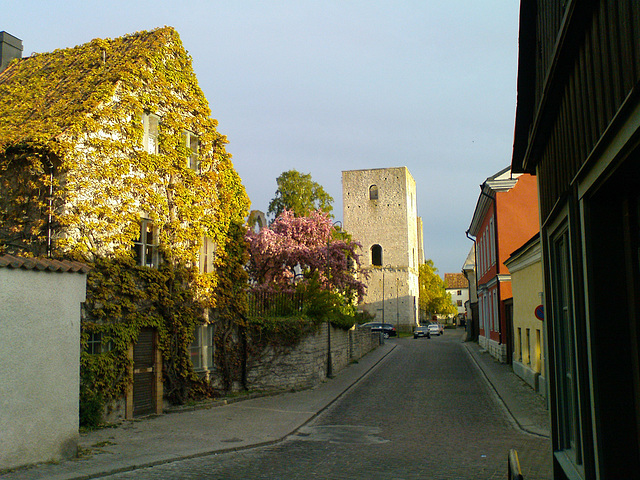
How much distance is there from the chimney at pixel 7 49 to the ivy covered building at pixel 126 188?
0.28 m

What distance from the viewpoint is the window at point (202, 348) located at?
1589 centimetres

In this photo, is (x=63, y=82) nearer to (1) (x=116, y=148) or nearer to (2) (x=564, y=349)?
(1) (x=116, y=148)

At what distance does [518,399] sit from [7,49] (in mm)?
17640

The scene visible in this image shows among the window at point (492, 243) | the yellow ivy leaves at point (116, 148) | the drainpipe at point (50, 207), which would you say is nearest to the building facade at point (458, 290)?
the window at point (492, 243)

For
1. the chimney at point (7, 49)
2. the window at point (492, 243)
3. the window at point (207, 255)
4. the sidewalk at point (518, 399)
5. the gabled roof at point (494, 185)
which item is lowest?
the sidewalk at point (518, 399)

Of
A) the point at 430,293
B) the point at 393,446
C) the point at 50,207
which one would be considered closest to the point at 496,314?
the point at 393,446

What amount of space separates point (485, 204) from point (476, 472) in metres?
Answer: 22.6

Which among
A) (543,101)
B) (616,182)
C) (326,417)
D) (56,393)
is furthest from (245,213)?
(616,182)

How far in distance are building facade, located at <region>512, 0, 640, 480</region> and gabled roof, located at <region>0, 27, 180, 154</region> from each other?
1064 cm

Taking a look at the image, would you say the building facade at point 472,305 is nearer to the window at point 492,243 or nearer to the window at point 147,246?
the window at point 492,243

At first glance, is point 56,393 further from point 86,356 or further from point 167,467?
point 86,356

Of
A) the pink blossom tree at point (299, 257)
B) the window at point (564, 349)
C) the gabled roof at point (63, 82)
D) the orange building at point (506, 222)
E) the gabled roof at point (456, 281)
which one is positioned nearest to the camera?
the window at point (564, 349)

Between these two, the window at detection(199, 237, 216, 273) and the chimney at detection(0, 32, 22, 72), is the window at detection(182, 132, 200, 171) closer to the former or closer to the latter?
the window at detection(199, 237, 216, 273)

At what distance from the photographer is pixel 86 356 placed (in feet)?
39.4
